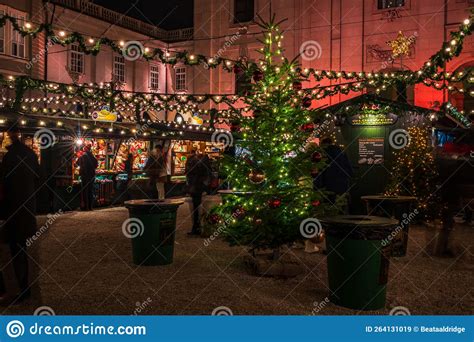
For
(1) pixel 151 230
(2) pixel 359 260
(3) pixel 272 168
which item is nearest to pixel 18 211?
(1) pixel 151 230

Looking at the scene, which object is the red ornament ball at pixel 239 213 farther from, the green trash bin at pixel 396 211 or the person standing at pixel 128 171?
the person standing at pixel 128 171

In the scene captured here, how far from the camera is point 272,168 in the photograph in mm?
7340

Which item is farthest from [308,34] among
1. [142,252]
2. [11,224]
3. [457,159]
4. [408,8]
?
[11,224]

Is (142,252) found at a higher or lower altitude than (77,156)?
lower

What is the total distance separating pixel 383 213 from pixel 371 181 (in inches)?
211

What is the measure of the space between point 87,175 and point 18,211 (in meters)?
9.05

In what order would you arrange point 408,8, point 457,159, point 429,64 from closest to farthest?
point 457,159 → point 429,64 → point 408,8

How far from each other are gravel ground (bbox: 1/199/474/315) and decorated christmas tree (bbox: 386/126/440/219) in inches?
108

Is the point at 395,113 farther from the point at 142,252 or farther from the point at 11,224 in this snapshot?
the point at 11,224

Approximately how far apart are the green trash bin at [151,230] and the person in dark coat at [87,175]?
7.35 metres

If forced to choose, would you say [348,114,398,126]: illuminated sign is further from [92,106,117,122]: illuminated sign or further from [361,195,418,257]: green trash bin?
[92,106,117,122]: illuminated sign

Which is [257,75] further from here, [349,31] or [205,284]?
[349,31]

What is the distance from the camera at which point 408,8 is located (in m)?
22.8

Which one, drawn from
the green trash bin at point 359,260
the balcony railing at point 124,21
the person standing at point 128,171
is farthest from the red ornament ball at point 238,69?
the balcony railing at point 124,21
